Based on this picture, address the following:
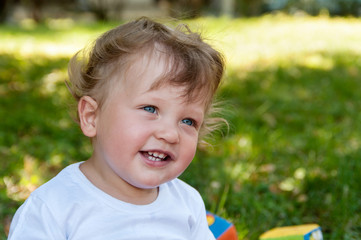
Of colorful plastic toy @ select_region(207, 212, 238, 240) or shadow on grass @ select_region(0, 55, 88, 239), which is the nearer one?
colorful plastic toy @ select_region(207, 212, 238, 240)

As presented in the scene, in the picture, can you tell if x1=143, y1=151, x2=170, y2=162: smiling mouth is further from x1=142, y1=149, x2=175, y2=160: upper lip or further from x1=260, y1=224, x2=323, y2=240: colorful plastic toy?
x1=260, y1=224, x2=323, y2=240: colorful plastic toy

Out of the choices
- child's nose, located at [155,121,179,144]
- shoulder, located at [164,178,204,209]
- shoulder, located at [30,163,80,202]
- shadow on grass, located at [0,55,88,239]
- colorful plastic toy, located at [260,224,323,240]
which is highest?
child's nose, located at [155,121,179,144]

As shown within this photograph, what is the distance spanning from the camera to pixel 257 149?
3.23 metres

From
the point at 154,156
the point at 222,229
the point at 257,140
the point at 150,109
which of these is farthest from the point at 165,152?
the point at 257,140

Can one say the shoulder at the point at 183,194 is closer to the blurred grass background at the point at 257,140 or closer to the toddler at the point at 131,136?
the toddler at the point at 131,136

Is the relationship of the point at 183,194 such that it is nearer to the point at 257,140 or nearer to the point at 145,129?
the point at 145,129

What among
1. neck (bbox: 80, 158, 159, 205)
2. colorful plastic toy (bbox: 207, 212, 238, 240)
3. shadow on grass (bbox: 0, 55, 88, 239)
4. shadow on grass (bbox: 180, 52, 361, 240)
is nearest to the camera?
neck (bbox: 80, 158, 159, 205)

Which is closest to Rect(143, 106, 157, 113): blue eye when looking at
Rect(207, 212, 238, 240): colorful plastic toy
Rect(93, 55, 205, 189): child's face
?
Rect(93, 55, 205, 189): child's face

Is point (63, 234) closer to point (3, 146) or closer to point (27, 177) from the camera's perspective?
point (27, 177)

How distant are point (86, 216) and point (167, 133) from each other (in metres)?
0.38

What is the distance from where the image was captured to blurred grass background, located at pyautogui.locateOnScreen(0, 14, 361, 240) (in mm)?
2533

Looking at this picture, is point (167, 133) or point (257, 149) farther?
point (257, 149)

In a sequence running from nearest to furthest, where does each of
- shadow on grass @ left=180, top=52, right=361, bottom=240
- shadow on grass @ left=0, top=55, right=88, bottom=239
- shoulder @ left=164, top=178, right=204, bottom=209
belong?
shoulder @ left=164, top=178, right=204, bottom=209, shadow on grass @ left=180, top=52, right=361, bottom=240, shadow on grass @ left=0, top=55, right=88, bottom=239

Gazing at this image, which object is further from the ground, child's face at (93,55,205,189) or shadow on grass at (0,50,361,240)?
child's face at (93,55,205,189)
